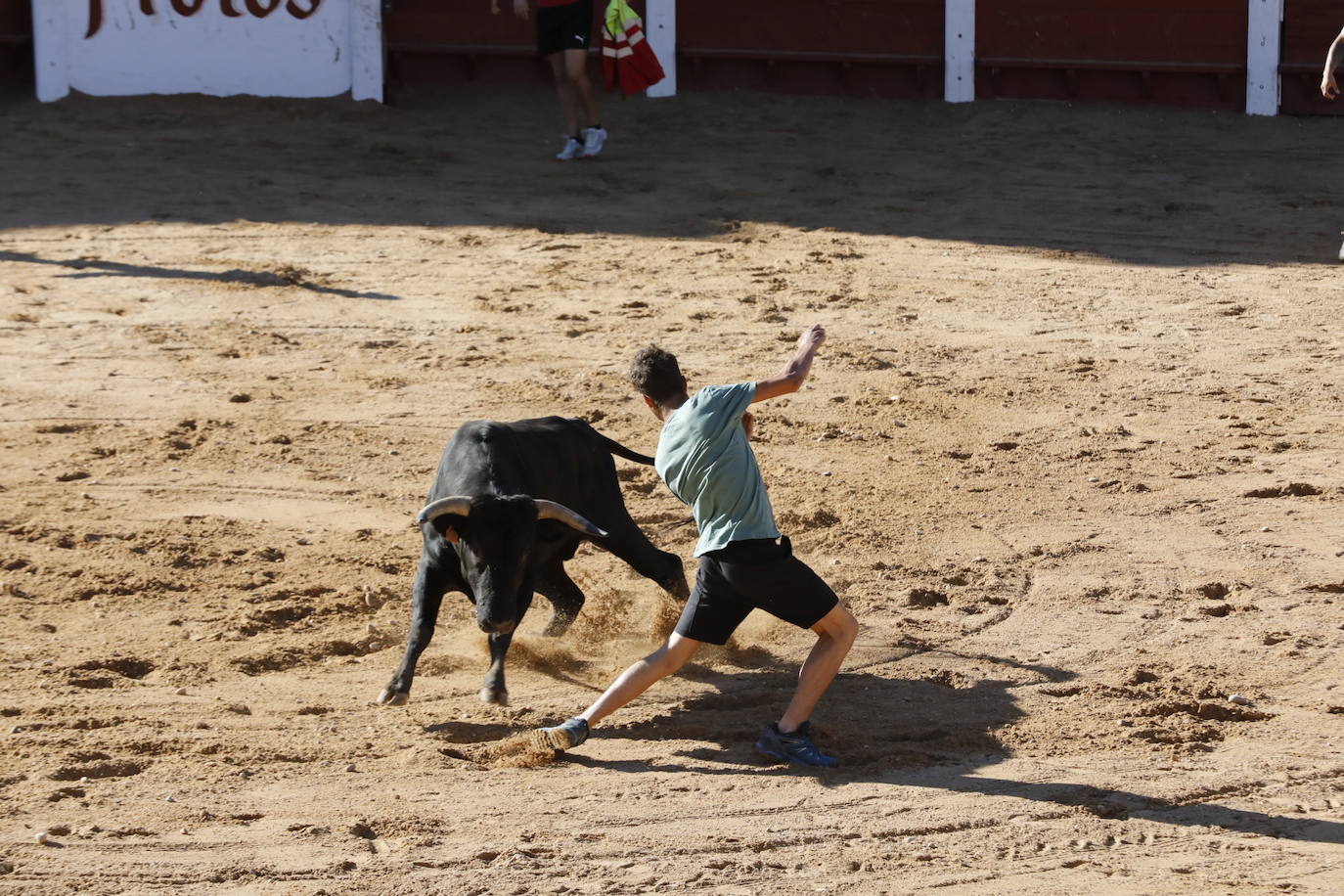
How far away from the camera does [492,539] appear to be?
4.93m

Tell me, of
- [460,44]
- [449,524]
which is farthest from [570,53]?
[449,524]

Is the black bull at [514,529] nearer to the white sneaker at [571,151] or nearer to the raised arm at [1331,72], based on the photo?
the raised arm at [1331,72]

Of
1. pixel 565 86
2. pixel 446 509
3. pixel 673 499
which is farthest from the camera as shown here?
pixel 565 86

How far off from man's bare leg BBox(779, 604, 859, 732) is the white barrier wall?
9674 mm

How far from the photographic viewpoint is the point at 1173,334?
8742mm

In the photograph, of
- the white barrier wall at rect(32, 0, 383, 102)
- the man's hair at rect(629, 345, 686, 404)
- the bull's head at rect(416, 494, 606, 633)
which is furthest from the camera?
the white barrier wall at rect(32, 0, 383, 102)

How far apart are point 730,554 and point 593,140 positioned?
799 cm

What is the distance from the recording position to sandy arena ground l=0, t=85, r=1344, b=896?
4121 mm

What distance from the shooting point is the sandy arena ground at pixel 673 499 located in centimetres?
412

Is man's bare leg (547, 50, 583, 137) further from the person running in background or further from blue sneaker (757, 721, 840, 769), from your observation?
blue sneaker (757, 721, 840, 769)

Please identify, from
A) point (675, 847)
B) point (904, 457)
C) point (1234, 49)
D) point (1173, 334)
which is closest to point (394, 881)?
point (675, 847)

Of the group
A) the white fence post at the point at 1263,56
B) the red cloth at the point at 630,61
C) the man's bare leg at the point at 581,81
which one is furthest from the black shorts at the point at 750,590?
the white fence post at the point at 1263,56

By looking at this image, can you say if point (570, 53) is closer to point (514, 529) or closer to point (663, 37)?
point (663, 37)

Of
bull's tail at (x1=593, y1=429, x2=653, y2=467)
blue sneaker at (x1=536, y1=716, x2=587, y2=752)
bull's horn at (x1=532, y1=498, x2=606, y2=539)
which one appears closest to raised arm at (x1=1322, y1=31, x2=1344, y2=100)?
bull's tail at (x1=593, y1=429, x2=653, y2=467)
